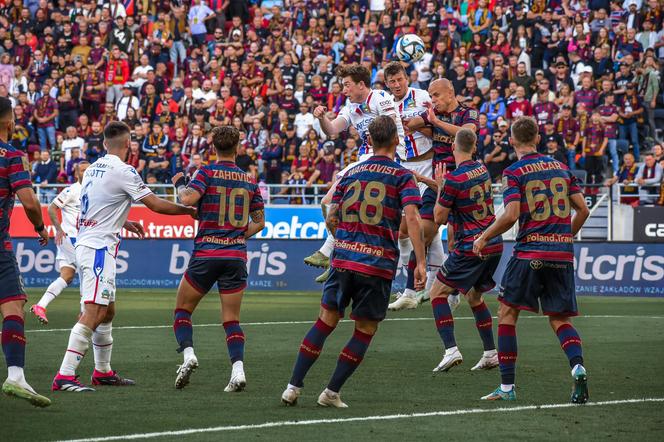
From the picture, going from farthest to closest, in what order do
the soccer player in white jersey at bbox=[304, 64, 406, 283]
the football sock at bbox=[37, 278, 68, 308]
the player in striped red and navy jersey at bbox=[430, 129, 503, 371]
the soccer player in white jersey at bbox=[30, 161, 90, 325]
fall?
the soccer player in white jersey at bbox=[30, 161, 90, 325]
the football sock at bbox=[37, 278, 68, 308]
the soccer player in white jersey at bbox=[304, 64, 406, 283]
the player in striped red and navy jersey at bbox=[430, 129, 503, 371]

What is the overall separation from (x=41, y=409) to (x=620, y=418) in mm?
4706

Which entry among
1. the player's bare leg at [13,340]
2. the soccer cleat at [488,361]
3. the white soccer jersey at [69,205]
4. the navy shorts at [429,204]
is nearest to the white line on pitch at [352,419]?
the player's bare leg at [13,340]

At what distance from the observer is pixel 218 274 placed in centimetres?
1055

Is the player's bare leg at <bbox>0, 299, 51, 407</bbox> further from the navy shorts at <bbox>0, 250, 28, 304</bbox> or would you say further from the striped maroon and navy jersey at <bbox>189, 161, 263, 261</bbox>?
the striped maroon and navy jersey at <bbox>189, 161, 263, 261</bbox>

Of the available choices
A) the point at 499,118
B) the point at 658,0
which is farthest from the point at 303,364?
the point at 658,0

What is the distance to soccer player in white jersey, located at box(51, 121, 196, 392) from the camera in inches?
404

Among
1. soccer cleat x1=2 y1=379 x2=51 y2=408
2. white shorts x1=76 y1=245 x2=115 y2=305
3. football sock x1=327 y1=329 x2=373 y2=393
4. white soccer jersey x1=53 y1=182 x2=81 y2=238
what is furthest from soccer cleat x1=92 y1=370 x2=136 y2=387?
white soccer jersey x1=53 y1=182 x2=81 y2=238

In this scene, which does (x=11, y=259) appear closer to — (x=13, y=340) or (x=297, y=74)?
(x=13, y=340)

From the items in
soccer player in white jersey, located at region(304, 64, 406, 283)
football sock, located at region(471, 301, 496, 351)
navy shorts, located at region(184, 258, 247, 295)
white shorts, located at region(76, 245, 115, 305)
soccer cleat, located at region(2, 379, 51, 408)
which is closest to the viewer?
soccer cleat, located at region(2, 379, 51, 408)

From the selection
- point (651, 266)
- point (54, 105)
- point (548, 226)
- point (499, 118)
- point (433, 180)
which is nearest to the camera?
point (548, 226)

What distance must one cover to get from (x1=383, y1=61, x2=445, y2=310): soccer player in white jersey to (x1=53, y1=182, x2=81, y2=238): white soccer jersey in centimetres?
635

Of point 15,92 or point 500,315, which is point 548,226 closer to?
point 500,315

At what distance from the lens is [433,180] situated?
13.3m

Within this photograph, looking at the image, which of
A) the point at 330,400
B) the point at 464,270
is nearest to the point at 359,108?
the point at 464,270
